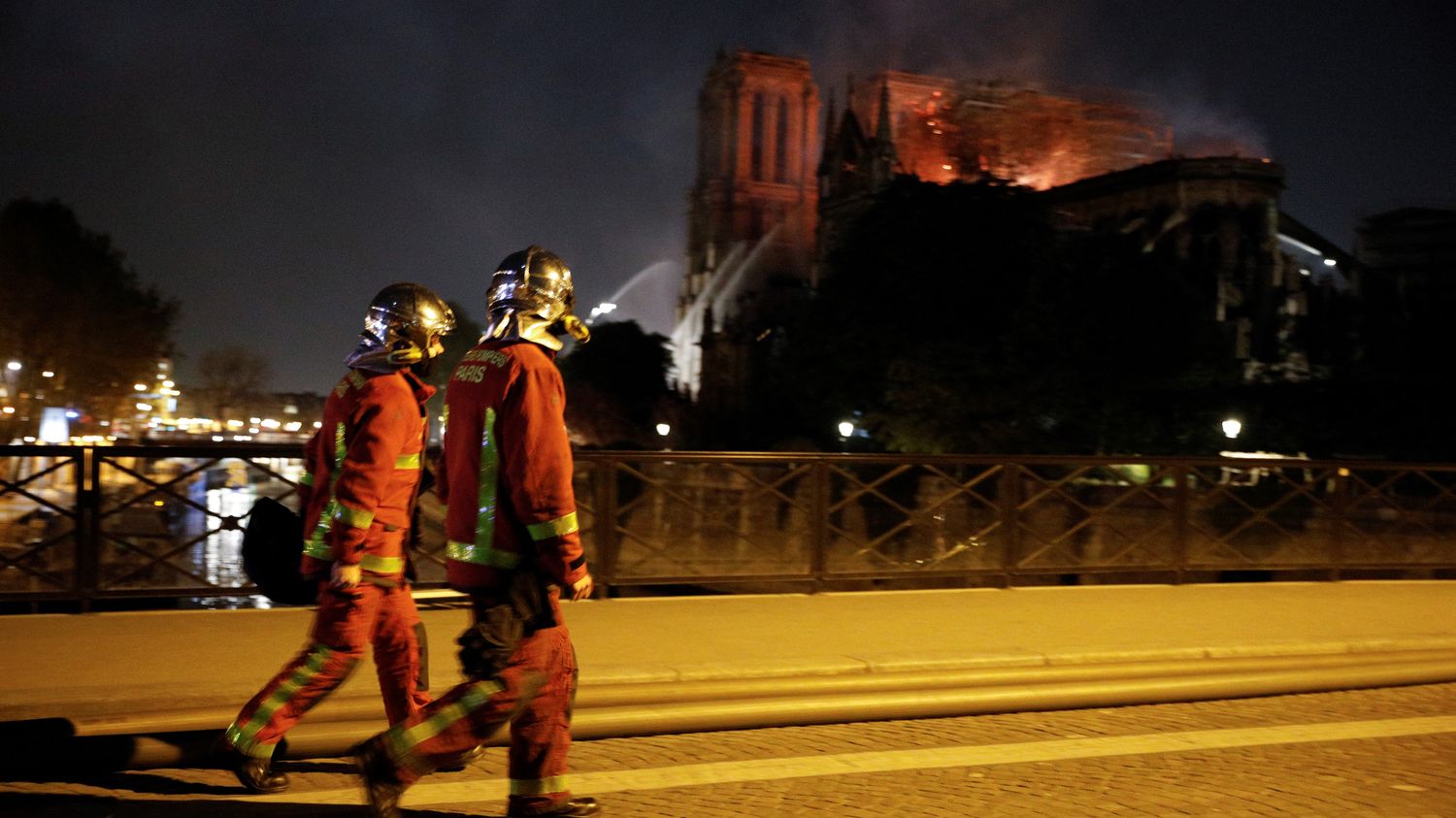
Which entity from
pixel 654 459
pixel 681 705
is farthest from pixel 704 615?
pixel 681 705

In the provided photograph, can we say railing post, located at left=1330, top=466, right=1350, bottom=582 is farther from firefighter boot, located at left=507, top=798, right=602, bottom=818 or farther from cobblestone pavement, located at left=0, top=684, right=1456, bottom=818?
firefighter boot, located at left=507, top=798, right=602, bottom=818

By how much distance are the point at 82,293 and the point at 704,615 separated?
48469 millimetres

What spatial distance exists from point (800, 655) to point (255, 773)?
136 inches

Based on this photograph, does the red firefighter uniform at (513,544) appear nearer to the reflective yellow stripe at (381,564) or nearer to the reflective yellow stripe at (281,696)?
the reflective yellow stripe at (381,564)

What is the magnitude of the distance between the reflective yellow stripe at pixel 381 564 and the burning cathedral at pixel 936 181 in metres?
49.2

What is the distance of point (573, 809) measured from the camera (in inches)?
190

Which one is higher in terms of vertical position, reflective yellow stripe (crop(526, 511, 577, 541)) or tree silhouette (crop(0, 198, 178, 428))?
tree silhouette (crop(0, 198, 178, 428))

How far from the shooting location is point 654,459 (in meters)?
9.88

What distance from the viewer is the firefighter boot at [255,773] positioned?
5242 millimetres

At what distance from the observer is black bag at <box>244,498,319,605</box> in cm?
553

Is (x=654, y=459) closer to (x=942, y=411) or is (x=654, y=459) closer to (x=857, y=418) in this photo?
(x=942, y=411)

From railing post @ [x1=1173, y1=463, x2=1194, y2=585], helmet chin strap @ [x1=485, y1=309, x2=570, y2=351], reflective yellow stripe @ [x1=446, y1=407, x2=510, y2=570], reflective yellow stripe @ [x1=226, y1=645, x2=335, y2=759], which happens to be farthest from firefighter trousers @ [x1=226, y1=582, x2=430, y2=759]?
railing post @ [x1=1173, y1=463, x2=1194, y2=585]

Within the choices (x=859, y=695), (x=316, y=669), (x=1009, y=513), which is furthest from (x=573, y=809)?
(x=1009, y=513)

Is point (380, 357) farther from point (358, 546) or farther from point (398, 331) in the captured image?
point (358, 546)
